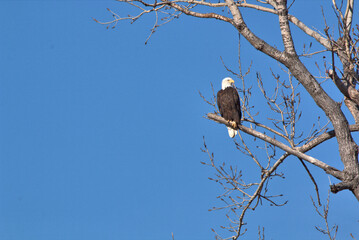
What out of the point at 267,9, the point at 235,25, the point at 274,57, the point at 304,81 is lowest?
the point at 304,81

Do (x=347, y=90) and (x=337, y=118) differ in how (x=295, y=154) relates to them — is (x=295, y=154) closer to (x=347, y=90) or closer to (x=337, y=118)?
(x=337, y=118)

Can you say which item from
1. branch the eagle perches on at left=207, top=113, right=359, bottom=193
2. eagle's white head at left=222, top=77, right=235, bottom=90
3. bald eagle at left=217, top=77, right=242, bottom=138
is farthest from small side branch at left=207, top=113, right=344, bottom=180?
eagle's white head at left=222, top=77, right=235, bottom=90

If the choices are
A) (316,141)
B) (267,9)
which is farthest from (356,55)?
(267,9)

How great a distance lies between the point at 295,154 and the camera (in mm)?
5113

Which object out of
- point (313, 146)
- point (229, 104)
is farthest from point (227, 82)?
point (313, 146)

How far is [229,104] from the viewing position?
25.5 feet

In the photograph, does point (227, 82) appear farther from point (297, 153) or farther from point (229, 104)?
point (297, 153)

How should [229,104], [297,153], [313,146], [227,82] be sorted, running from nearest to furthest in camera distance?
[297,153], [313,146], [229,104], [227,82]

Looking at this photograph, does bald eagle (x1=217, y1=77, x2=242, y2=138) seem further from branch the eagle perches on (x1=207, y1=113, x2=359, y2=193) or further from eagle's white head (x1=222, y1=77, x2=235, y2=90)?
branch the eagle perches on (x1=207, y1=113, x2=359, y2=193)

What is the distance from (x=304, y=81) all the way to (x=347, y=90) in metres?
0.83

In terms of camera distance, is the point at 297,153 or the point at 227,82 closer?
the point at 297,153

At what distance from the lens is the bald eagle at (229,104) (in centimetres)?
749

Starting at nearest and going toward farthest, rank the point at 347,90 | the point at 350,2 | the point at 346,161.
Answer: the point at 346,161
the point at 347,90
the point at 350,2

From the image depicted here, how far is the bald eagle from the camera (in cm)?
749
